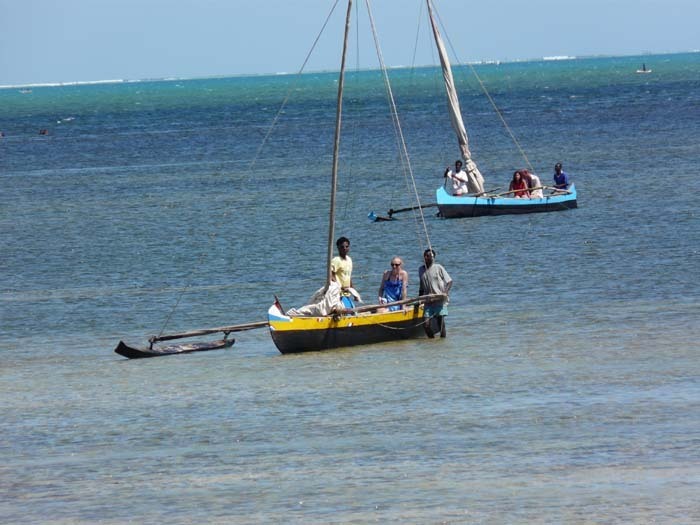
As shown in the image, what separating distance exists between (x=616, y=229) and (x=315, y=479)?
27156mm

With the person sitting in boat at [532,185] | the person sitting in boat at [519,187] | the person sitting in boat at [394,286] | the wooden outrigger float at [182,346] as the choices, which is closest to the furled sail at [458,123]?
the person sitting in boat at [519,187]

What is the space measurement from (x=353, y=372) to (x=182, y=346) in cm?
474

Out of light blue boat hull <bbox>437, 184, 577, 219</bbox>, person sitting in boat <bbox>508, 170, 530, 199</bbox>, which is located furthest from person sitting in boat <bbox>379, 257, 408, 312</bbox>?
person sitting in boat <bbox>508, 170, 530, 199</bbox>

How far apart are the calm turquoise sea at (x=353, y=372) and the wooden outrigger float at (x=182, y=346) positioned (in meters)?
0.29

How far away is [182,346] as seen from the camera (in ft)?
87.1

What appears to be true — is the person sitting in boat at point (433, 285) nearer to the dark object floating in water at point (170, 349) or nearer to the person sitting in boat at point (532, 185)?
the dark object floating in water at point (170, 349)

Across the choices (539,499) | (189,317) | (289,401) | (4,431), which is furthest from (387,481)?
(189,317)

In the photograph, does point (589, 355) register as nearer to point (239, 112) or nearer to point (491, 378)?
point (491, 378)

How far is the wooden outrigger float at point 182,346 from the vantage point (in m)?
25.5

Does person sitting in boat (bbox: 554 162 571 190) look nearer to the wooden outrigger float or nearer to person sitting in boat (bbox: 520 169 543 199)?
person sitting in boat (bbox: 520 169 543 199)

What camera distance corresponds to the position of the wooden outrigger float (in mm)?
25547

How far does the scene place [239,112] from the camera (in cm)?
16112

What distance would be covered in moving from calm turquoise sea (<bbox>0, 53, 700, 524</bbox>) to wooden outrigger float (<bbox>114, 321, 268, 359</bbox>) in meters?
0.29

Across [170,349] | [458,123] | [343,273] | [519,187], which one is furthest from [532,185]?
[170,349]
